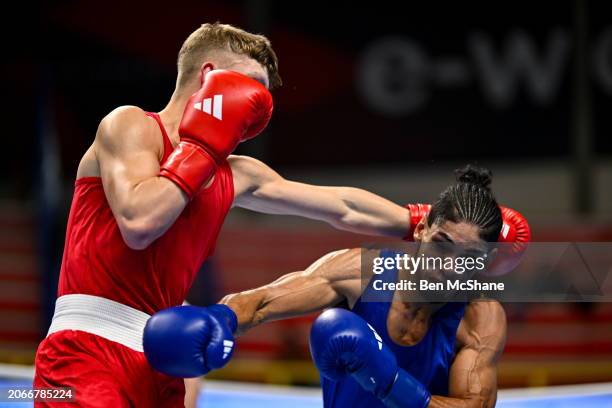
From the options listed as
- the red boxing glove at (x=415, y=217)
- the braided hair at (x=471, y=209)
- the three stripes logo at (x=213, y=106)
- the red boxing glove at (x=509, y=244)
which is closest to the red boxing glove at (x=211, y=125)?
the three stripes logo at (x=213, y=106)

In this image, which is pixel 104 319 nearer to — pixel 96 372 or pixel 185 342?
pixel 96 372

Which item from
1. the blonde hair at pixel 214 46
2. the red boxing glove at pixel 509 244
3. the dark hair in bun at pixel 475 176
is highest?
the blonde hair at pixel 214 46

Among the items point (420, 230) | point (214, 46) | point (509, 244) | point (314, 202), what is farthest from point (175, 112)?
point (509, 244)

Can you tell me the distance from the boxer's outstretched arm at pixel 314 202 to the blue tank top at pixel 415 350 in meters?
0.25

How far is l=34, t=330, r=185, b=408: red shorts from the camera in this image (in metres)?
2.46

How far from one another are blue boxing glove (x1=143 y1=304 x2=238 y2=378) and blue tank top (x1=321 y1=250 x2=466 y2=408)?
1.92 ft

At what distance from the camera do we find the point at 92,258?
8.41 ft

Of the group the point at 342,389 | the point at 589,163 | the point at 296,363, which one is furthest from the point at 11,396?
the point at 589,163

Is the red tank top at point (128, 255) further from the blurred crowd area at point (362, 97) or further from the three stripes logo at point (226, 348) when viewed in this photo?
the blurred crowd area at point (362, 97)

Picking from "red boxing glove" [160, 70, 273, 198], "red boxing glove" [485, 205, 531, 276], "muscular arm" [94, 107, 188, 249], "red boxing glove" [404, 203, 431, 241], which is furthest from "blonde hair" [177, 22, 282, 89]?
"red boxing glove" [485, 205, 531, 276]

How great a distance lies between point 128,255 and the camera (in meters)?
2.54

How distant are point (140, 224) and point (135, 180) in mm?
120

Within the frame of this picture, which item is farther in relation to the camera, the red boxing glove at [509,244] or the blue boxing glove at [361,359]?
the red boxing glove at [509,244]

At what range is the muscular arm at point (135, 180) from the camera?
241 centimetres
